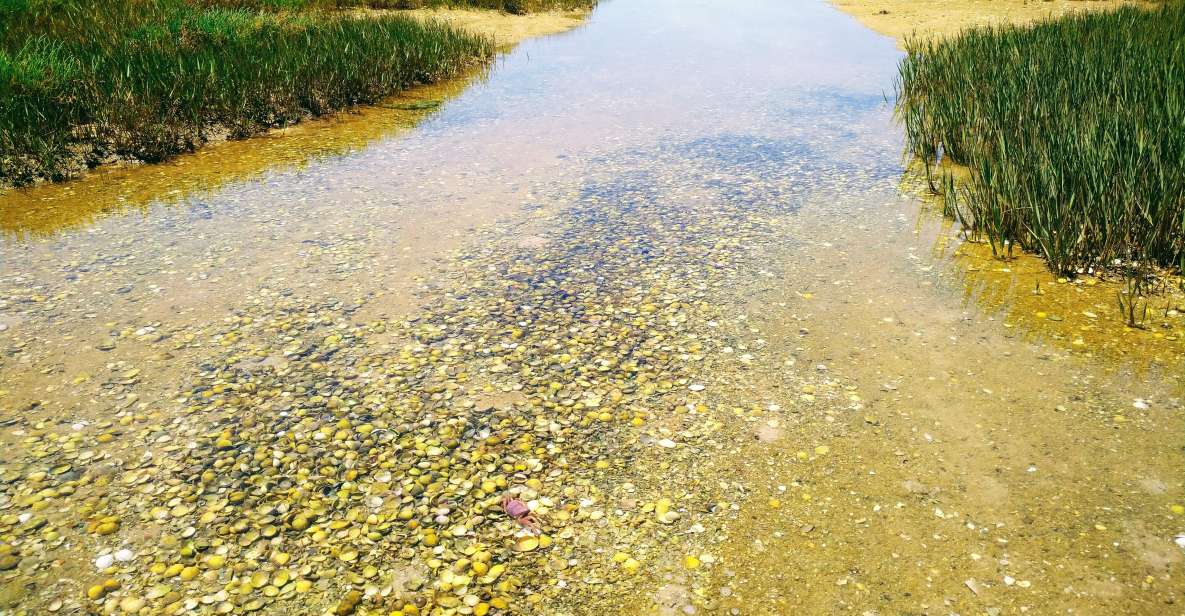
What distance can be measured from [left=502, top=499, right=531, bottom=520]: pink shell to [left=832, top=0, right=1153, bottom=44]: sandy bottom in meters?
21.0

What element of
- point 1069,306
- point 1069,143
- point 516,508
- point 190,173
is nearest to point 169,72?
point 190,173

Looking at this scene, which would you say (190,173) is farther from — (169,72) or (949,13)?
(949,13)

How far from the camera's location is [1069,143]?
7.77 metres

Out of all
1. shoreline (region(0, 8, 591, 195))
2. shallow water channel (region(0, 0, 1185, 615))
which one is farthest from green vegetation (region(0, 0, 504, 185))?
shallow water channel (region(0, 0, 1185, 615))

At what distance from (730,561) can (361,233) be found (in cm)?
624

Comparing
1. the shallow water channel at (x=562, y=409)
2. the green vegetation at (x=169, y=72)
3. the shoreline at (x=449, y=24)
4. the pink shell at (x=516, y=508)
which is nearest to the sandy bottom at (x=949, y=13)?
the shoreline at (x=449, y=24)

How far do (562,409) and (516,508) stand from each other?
1.06 meters

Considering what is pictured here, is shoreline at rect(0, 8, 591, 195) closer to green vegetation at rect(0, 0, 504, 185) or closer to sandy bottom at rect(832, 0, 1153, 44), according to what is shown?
green vegetation at rect(0, 0, 504, 185)

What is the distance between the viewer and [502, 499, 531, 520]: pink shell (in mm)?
4508

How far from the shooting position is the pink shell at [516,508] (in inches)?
177

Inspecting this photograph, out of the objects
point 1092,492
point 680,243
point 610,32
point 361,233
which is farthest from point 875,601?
point 610,32

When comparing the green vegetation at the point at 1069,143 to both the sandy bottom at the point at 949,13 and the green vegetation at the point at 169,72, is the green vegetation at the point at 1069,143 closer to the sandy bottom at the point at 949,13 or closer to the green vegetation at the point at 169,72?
the sandy bottom at the point at 949,13

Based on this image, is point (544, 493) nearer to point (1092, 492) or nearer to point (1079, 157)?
point (1092, 492)

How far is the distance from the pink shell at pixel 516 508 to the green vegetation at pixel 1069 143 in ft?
19.6
